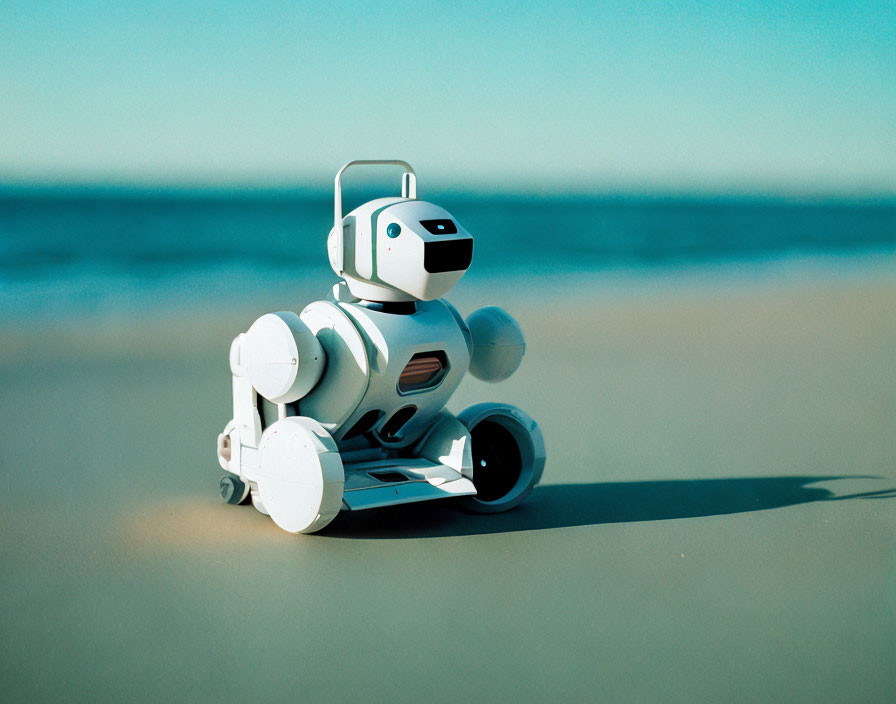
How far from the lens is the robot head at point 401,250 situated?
3.71 m

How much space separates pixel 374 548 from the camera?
372 cm

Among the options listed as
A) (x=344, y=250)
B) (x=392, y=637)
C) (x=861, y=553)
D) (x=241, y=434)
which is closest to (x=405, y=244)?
(x=344, y=250)

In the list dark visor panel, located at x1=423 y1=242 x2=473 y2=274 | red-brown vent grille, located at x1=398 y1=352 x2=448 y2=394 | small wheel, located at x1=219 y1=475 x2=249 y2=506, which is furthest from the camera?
small wheel, located at x1=219 y1=475 x2=249 y2=506

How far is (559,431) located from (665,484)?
0.89 m

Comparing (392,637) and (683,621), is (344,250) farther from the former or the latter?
(683,621)

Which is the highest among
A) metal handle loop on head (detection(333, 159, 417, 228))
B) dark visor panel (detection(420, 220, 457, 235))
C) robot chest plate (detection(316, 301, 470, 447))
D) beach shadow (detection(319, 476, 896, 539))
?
metal handle loop on head (detection(333, 159, 417, 228))

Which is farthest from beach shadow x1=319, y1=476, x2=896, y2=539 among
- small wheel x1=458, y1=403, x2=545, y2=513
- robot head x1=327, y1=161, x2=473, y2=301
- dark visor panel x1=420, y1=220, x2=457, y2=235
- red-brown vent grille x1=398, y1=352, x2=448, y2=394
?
dark visor panel x1=420, y1=220, x2=457, y2=235

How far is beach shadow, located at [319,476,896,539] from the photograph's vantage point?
3924mm

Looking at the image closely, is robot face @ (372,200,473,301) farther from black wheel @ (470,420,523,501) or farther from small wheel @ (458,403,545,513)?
black wheel @ (470,420,523,501)

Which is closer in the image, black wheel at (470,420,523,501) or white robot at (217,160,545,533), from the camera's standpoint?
white robot at (217,160,545,533)

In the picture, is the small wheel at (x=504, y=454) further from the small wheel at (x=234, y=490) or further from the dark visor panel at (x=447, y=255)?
the small wheel at (x=234, y=490)

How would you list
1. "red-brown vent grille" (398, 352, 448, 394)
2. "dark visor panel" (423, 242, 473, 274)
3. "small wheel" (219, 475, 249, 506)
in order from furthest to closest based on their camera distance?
1. "small wheel" (219, 475, 249, 506)
2. "red-brown vent grille" (398, 352, 448, 394)
3. "dark visor panel" (423, 242, 473, 274)

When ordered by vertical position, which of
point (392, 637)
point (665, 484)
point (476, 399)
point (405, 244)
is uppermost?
point (405, 244)

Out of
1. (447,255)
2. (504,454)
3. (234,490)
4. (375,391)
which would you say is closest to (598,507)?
(504,454)
